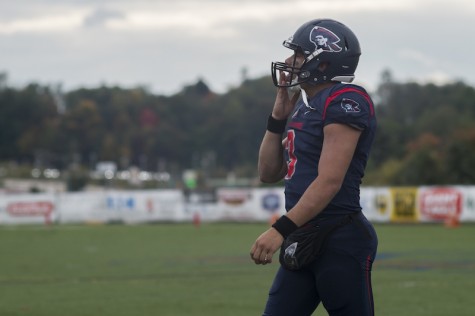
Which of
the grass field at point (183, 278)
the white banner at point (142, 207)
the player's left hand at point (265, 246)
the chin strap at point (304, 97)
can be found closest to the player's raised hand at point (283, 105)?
the chin strap at point (304, 97)

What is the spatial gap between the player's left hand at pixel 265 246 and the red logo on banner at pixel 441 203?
125ft

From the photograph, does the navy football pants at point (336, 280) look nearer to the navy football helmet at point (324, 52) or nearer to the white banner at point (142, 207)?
the navy football helmet at point (324, 52)

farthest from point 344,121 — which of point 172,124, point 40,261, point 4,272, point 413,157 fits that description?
point 172,124

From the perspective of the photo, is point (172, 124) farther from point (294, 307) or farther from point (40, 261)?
point (294, 307)

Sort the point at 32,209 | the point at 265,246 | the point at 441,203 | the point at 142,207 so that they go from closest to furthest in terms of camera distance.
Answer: the point at 265,246 < the point at 441,203 < the point at 142,207 < the point at 32,209

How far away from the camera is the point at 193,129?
319 feet

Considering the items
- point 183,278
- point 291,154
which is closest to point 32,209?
point 183,278

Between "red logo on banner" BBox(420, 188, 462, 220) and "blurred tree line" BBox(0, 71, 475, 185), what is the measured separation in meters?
17.0

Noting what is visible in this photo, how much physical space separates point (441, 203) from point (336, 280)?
38.7m

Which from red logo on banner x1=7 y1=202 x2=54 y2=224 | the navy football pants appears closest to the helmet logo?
the navy football pants

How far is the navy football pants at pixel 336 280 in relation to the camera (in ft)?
18.4

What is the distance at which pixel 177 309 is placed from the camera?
1278 cm

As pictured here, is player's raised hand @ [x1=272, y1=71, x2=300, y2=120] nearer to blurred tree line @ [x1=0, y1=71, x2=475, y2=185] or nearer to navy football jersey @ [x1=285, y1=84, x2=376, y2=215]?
navy football jersey @ [x1=285, y1=84, x2=376, y2=215]

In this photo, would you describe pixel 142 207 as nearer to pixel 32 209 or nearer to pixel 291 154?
pixel 32 209
